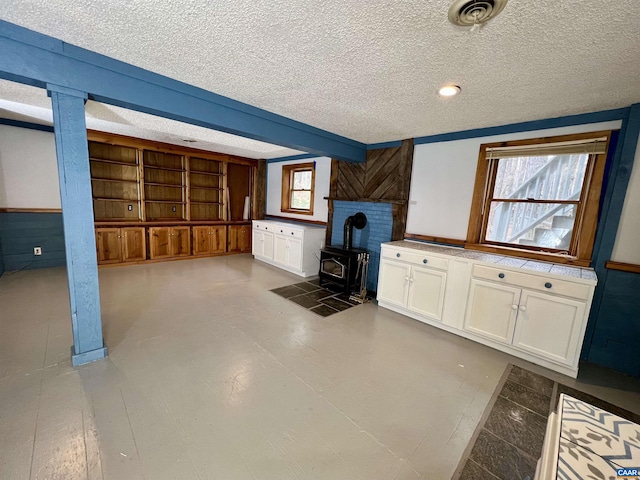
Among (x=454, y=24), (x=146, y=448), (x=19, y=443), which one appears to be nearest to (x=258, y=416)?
(x=146, y=448)

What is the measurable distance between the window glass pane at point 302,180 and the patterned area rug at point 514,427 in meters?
4.47

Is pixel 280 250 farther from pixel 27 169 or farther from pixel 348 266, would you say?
pixel 27 169

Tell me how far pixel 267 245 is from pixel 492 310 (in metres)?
4.13

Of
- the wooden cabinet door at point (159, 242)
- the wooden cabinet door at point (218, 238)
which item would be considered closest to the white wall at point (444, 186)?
the wooden cabinet door at point (218, 238)

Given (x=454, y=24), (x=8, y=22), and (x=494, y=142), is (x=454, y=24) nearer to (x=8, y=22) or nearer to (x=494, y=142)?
(x=494, y=142)

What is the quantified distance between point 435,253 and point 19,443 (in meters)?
3.50

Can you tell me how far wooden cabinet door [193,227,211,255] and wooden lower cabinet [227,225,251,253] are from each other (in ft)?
1.60

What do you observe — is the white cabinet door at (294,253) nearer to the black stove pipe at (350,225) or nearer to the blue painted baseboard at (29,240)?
the black stove pipe at (350,225)

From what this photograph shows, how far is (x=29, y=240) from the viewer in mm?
4398

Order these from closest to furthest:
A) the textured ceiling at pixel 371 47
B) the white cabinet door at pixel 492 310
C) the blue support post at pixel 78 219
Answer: the textured ceiling at pixel 371 47 → the blue support post at pixel 78 219 → the white cabinet door at pixel 492 310

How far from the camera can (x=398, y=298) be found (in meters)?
3.41

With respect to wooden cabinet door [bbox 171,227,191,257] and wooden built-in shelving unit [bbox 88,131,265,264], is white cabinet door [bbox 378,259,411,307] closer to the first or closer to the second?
wooden built-in shelving unit [bbox 88,131,265,264]

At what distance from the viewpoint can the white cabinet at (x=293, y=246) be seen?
4.79 m

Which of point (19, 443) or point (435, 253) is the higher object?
point (435, 253)
